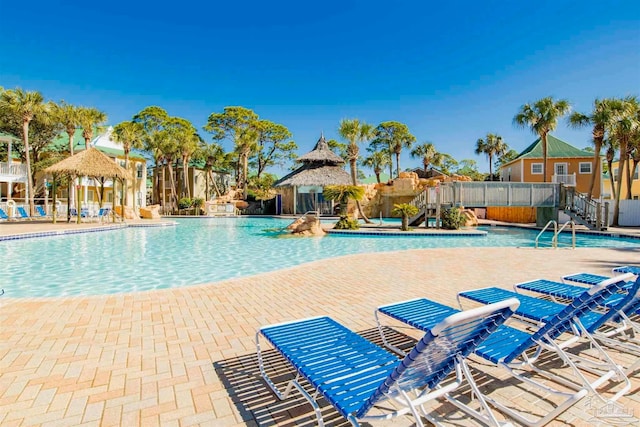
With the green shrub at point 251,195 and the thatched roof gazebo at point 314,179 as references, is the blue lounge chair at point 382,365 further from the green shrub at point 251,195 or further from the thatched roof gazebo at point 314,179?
the green shrub at point 251,195

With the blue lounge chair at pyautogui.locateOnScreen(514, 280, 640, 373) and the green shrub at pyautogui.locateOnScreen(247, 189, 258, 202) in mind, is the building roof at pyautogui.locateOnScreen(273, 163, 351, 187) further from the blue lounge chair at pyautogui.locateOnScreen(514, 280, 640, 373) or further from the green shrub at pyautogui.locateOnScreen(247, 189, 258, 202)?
the blue lounge chair at pyautogui.locateOnScreen(514, 280, 640, 373)

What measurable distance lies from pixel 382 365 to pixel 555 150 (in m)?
33.1

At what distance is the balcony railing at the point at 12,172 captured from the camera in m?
23.6

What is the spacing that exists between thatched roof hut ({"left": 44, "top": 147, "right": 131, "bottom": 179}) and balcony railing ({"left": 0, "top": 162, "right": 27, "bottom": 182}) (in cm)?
692

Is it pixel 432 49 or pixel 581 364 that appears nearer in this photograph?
pixel 581 364

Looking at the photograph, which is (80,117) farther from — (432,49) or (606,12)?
(606,12)

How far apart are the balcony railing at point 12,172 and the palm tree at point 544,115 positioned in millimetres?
34535

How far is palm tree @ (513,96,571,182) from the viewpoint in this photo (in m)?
23.5

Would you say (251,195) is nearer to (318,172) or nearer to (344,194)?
(318,172)

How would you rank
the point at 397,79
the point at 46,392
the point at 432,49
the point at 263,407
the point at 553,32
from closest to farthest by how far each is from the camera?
1. the point at 263,407
2. the point at 46,392
3. the point at 553,32
4. the point at 432,49
5. the point at 397,79

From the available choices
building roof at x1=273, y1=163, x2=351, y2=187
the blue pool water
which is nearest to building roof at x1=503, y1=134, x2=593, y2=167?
the blue pool water

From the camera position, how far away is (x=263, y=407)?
2500mm

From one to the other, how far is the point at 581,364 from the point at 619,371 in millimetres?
506

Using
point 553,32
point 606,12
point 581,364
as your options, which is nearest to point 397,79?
point 553,32
